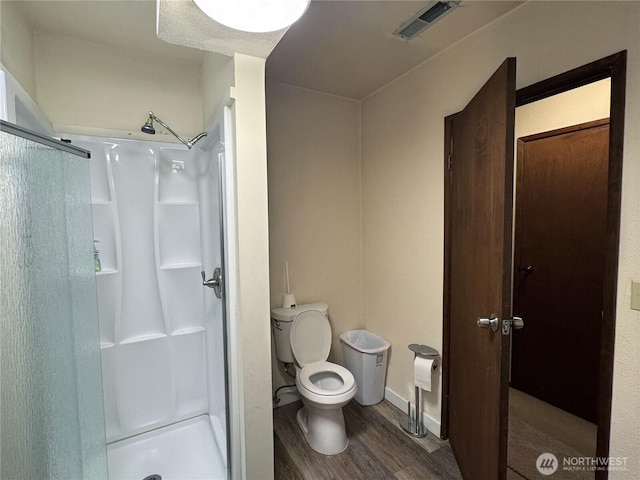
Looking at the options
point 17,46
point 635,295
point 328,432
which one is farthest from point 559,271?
point 17,46

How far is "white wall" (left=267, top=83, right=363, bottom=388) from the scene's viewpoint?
7.75 feet

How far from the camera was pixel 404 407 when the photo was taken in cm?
229

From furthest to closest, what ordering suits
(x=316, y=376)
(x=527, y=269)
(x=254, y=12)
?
(x=527, y=269), (x=316, y=376), (x=254, y=12)

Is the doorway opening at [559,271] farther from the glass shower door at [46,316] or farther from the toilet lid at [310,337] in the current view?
the glass shower door at [46,316]

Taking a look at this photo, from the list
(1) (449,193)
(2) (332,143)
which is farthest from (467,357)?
(2) (332,143)

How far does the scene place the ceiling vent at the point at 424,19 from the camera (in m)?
1.49

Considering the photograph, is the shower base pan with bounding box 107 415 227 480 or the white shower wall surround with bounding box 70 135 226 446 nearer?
the shower base pan with bounding box 107 415 227 480

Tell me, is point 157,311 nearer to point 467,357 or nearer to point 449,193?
point 467,357

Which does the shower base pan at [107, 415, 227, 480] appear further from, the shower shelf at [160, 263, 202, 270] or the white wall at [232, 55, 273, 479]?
the shower shelf at [160, 263, 202, 270]

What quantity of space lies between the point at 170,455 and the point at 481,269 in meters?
2.08

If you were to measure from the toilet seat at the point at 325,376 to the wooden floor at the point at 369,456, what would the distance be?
0.33 metres

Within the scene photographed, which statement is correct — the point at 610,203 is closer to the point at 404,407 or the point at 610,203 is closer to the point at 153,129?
the point at 404,407

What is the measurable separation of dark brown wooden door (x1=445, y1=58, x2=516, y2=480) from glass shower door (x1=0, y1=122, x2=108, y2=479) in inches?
68.1

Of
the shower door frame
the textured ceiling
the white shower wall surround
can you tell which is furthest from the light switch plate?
the white shower wall surround
